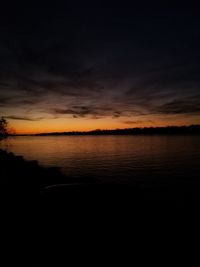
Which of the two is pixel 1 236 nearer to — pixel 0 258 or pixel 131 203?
pixel 0 258

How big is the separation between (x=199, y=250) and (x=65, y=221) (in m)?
4.65

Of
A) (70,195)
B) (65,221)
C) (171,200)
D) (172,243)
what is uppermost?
(70,195)

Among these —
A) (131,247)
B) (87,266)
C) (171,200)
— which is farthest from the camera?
(171,200)

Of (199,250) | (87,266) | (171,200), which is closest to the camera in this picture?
(87,266)

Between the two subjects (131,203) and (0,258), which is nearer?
(0,258)

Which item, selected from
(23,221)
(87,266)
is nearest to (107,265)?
(87,266)

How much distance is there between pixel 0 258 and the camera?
6.04 metres

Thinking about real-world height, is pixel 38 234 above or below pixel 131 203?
below

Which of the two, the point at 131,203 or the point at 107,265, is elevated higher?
the point at 131,203

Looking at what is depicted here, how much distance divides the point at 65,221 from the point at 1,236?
2.38 metres

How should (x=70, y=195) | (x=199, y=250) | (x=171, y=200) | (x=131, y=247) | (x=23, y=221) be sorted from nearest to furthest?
(x=131, y=247), (x=199, y=250), (x=70, y=195), (x=23, y=221), (x=171, y=200)

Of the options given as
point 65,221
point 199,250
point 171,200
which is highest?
point 65,221

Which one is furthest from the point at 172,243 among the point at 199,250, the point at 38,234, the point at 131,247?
the point at 38,234

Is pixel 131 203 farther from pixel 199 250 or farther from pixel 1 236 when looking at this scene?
pixel 1 236
